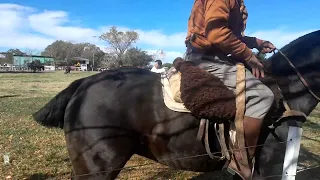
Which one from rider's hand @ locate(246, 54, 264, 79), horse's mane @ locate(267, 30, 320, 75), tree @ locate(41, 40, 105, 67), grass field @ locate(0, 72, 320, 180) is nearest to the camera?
rider's hand @ locate(246, 54, 264, 79)

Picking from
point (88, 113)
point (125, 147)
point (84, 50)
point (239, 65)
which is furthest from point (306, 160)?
point (84, 50)

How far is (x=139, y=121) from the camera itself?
3074 millimetres

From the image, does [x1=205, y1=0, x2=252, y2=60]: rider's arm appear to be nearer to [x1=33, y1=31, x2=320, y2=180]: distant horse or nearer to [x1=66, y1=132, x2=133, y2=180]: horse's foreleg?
[x1=33, y1=31, x2=320, y2=180]: distant horse

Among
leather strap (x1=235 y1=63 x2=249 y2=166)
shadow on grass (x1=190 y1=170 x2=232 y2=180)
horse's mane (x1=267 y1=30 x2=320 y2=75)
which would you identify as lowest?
shadow on grass (x1=190 y1=170 x2=232 y2=180)

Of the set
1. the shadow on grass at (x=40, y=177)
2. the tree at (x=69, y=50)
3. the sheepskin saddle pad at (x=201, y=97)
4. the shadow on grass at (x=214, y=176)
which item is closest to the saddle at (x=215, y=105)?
the sheepskin saddle pad at (x=201, y=97)

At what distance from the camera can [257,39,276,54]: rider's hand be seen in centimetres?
345

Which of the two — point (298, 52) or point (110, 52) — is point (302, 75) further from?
point (110, 52)

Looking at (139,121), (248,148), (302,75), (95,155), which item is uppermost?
(302,75)

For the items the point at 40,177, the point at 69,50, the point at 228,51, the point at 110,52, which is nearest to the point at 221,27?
the point at 228,51

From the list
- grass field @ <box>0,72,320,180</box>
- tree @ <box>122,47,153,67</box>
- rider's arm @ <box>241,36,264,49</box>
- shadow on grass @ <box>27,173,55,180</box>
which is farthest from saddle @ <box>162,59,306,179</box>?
tree @ <box>122,47,153,67</box>

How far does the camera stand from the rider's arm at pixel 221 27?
2.82 m

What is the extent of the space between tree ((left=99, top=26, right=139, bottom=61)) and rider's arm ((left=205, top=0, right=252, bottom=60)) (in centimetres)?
7315

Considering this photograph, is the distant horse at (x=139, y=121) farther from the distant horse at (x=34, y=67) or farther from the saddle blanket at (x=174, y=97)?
the distant horse at (x=34, y=67)

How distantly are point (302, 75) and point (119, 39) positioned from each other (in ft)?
244
